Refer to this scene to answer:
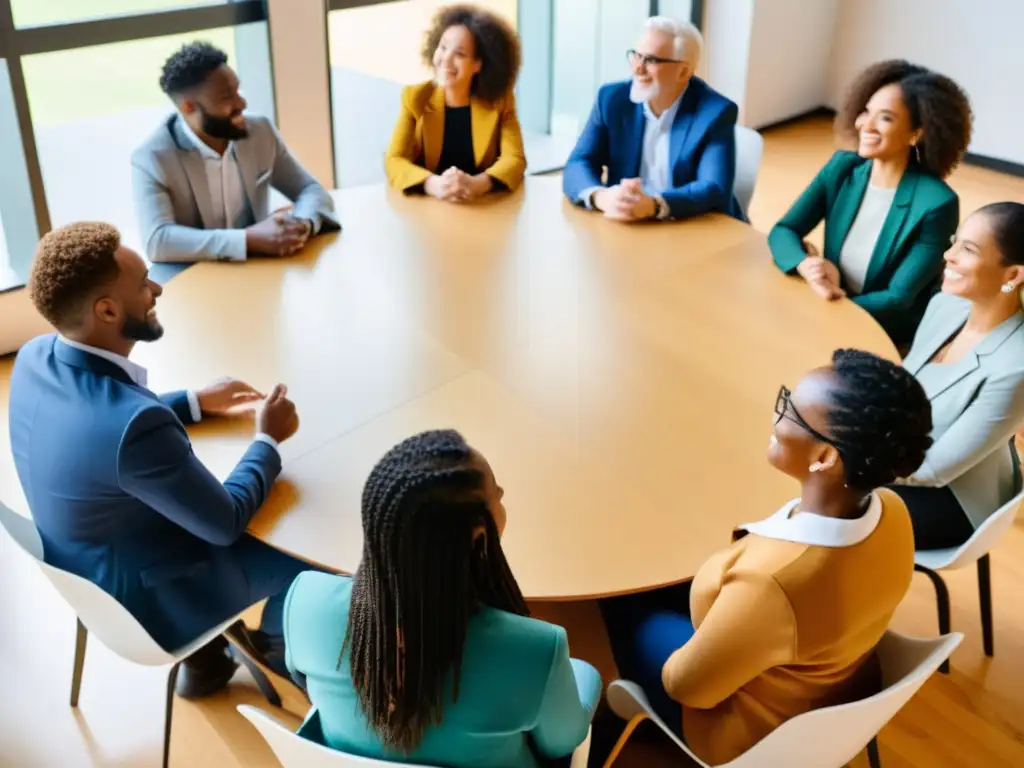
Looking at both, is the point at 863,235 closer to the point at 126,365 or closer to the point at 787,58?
the point at 126,365

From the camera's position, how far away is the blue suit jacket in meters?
1.87

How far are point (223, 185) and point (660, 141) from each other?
4.65ft

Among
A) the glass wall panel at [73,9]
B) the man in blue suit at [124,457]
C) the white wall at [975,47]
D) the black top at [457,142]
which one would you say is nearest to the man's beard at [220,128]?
the black top at [457,142]

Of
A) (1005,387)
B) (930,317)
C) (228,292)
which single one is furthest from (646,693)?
(228,292)

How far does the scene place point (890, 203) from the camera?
2.92 meters

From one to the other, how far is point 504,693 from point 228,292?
1577 mm

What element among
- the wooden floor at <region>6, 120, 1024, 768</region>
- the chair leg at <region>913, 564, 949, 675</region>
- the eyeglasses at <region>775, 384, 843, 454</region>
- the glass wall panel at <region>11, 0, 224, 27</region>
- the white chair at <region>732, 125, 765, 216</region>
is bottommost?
A: the wooden floor at <region>6, 120, 1024, 768</region>

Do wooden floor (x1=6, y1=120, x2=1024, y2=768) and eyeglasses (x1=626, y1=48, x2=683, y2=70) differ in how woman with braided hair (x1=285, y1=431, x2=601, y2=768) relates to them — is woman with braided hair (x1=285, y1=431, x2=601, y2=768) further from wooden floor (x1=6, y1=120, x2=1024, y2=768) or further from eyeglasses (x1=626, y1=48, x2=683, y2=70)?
eyeglasses (x1=626, y1=48, x2=683, y2=70)

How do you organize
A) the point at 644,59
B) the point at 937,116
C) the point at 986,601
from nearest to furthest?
the point at 986,601 < the point at 937,116 < the point at 644,59

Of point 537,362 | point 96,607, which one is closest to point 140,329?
point 96,607

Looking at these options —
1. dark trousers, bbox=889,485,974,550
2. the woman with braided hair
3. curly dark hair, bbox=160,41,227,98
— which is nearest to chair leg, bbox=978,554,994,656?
dark trousers, bbox=889,485,974,550

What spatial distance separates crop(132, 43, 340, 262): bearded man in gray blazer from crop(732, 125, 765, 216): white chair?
1419mm

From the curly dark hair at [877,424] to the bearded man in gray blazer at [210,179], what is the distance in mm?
1734

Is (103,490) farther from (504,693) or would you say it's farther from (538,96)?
(538,96)
